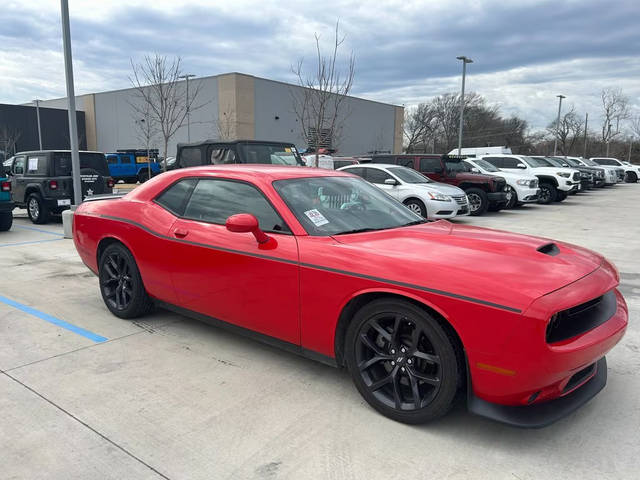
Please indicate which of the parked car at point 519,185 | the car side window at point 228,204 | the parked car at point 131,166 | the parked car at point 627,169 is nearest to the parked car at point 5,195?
the car side window at point 228,204

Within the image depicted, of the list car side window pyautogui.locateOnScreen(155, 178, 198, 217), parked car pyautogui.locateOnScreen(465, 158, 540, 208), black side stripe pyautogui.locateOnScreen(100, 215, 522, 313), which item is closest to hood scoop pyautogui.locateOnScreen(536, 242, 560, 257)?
black side stripe pyautogui.locateOnScreen(100, 215, 522, 313)

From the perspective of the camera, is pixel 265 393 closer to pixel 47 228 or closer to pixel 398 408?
pixel 398 408

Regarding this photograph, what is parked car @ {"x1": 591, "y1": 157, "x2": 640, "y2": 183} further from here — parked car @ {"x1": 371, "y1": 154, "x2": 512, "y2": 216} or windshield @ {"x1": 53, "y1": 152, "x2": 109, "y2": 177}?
windshield @ {"x1": 53, "y1": 152, "x2": 109, "y2": 177}

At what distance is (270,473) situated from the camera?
246 cm

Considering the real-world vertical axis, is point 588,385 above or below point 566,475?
above

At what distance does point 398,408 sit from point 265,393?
0.94 metres

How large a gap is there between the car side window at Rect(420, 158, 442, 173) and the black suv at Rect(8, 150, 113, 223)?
8.85 meters

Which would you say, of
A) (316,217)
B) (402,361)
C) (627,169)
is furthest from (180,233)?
(627,169)

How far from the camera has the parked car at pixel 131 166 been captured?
2802 cm

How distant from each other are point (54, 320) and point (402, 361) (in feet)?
11.8

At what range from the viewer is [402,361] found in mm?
2836

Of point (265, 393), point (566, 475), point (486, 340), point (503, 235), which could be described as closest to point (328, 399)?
point (265, 393)

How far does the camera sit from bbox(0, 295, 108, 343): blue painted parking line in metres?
4.28

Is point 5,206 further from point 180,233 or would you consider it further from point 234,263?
point 234,263
